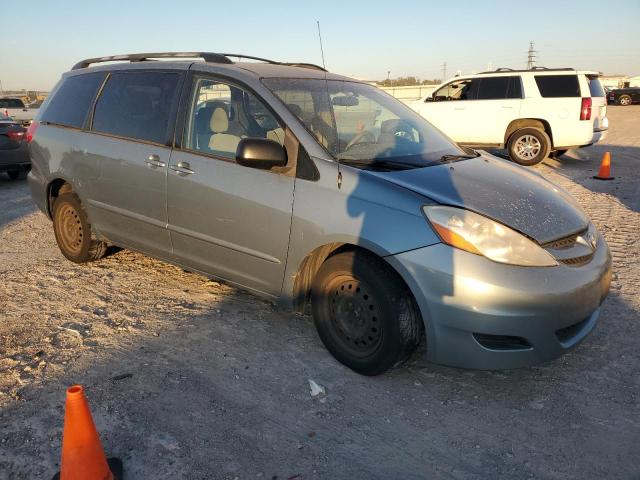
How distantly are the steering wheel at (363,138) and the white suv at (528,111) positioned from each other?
8.69 m

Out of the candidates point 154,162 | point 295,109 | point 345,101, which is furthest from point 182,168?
point 345,101

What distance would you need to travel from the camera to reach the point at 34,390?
9.87ft

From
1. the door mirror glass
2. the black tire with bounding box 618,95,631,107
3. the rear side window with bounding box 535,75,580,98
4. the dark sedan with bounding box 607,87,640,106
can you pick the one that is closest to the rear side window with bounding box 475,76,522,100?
the rear side window with bounding box 535,75,580,98

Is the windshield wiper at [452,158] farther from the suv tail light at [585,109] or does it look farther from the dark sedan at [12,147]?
the dark sedan at [12,147]

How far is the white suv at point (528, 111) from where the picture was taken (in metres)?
10.8

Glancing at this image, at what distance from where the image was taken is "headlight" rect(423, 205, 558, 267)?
8.95 ft

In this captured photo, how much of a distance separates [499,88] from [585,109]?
1841 mm

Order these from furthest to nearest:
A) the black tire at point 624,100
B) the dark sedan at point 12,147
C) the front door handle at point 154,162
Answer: the black tire at point 624,100, the dark sedan at point 12,147, the front door handle at point 154,162

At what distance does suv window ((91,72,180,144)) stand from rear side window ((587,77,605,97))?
9.92 meters

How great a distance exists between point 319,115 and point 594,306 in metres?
2.07

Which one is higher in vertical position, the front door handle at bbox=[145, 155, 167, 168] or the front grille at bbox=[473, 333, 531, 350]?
the front door handle at bbox=[145, 155, 167, 168]

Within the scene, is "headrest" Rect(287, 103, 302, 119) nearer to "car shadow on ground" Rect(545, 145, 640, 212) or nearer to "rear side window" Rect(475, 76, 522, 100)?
"car shadow on ground" Rect(545, 145, 640, 212)

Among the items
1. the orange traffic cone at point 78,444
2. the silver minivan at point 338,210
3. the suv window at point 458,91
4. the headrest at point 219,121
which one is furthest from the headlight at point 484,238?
the suv window at point 458,91

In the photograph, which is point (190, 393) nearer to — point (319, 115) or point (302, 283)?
point (302, 283)
